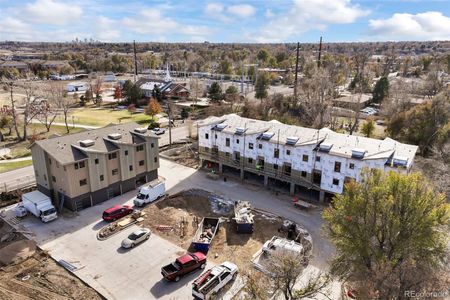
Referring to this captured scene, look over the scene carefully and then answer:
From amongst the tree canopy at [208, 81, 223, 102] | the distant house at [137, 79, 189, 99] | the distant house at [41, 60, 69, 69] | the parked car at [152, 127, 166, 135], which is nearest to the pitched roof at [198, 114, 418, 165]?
the parked car at [152, 127, 166, 135]

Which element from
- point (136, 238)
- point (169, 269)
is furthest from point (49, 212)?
point (169, 269)

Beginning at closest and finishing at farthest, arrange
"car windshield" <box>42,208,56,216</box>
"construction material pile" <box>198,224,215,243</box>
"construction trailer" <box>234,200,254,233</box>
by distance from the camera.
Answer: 1. "construction material pile" <box>198,224,215,243</box>
2. "construction trailer" <box>234,200,254,233</box>
3. "car windshield" <box>42,208,56,216</box>

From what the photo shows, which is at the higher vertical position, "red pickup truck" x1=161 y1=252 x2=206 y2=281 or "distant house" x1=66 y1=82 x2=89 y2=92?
"distant house" x1=66 y1=82 x2=89 y2=92

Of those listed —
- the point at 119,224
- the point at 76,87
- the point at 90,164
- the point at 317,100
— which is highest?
the point at 76,87

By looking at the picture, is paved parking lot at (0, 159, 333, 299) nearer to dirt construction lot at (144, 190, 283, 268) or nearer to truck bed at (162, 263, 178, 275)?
truck bed at (162, 263, 178, 275)

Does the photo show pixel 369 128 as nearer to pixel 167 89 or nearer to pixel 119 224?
pixel 119 224

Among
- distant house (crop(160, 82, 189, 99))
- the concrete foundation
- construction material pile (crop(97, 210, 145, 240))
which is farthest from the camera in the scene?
distant house (crop(160, 82, 189, 99))

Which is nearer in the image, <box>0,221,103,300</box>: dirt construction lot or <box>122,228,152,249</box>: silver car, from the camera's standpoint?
<box>0,221,103,300</box>: dirt construction lot
